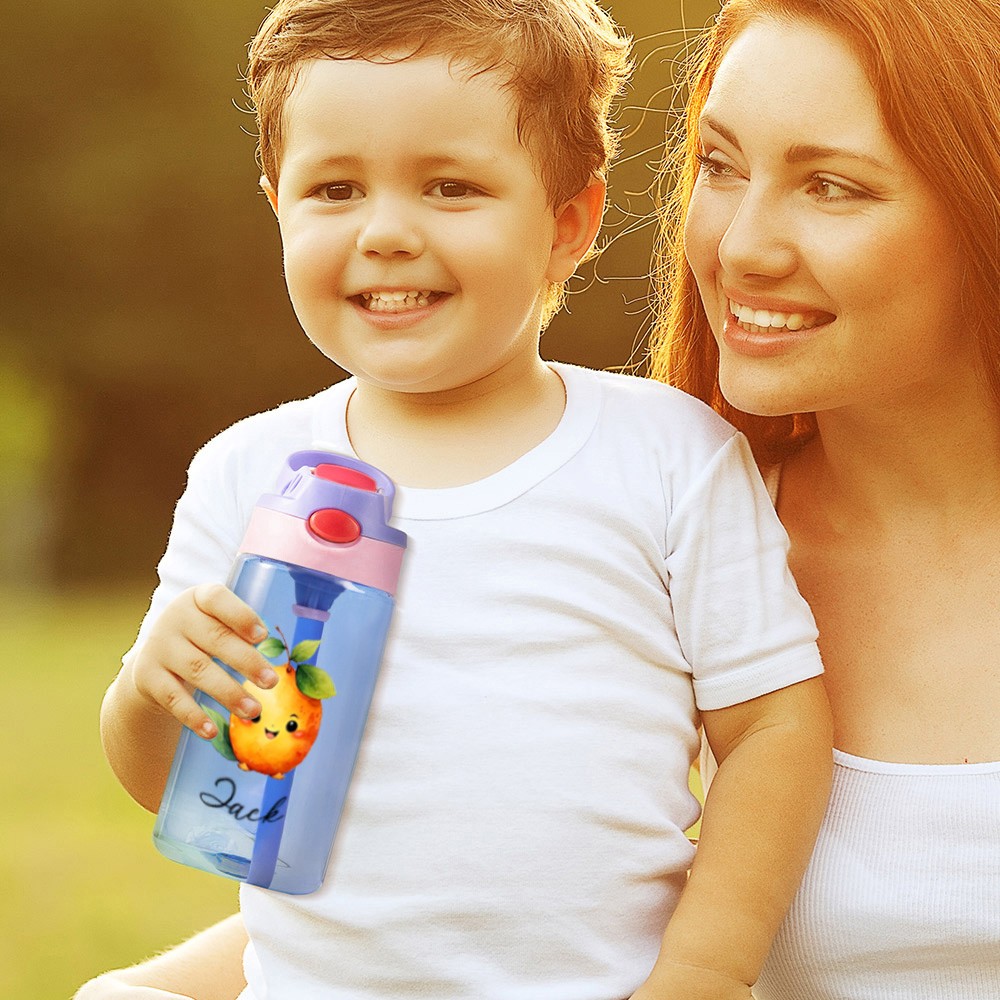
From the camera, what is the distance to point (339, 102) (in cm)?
168

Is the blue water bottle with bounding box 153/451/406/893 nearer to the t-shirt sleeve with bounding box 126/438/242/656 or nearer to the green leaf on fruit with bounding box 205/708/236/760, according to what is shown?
the green leaf on fruit with bounding box 205/708/236/760

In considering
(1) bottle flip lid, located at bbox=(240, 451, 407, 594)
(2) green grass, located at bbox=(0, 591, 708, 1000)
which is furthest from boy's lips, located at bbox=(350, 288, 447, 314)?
(2) green grass, located at bbox=(0, 591, 708, 1000)

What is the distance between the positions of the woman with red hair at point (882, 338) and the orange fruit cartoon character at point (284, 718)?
2.30 ft

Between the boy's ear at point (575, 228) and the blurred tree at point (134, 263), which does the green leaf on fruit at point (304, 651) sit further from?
the blurred tree at point (134, 263)

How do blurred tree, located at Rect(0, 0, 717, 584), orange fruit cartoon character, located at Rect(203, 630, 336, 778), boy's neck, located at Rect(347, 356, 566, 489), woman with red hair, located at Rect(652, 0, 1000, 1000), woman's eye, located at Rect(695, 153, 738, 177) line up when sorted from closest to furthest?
orange fruit cartoon character, located at Rect(203, 630, 336, 778) → boy's neck, located at Rect(347, 356, 566, 489) → woman with red hair, located at Rect(652, 0, 1000, 1000) → woman's eye, located at Rect(695, 153, 738, 177) → blurred tree, located at Rect(0, 0, 717, 584)

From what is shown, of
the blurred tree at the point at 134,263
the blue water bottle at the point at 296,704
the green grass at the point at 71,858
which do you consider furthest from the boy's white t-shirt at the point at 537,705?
the blurred tree at the point at 134,263

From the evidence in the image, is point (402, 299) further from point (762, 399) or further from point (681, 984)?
point (681, 984)

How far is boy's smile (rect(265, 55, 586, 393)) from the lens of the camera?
166 centimetres

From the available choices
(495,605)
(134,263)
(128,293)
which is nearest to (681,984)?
(495,605)

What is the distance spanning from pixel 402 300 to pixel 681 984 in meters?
0.78

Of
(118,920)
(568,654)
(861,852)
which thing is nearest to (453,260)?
(568,654)

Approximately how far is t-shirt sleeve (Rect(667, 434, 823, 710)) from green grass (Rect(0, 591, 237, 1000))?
3.91 m

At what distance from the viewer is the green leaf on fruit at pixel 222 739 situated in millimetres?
1510

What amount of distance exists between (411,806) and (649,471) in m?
0.45
